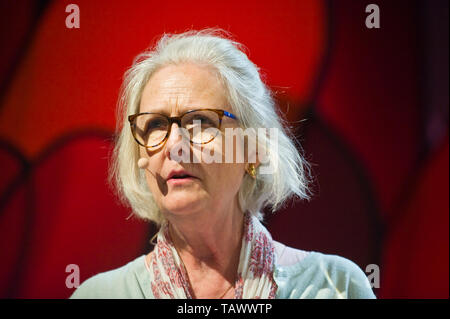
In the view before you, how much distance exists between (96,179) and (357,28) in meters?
1.01

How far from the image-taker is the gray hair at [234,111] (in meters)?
1.26

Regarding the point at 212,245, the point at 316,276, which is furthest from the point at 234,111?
the point at 316,276

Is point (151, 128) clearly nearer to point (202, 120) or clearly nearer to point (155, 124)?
point (155, 124)

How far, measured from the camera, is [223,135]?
1.24m

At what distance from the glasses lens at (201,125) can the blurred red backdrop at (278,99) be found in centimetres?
31

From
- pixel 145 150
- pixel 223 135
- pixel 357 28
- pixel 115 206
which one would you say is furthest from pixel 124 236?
pixel 357 28

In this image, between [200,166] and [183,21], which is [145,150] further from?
[183,21]

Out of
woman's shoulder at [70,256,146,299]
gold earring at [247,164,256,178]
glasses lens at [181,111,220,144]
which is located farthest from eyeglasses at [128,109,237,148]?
woman's shoulder at [70,256,146,299]

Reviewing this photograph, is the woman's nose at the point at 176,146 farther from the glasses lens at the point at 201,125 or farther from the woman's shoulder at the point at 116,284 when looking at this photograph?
the woman's shoulder at the point at 116,284

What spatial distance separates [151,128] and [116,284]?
1.66ft

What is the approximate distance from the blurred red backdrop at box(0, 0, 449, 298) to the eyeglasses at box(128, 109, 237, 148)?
262 mm

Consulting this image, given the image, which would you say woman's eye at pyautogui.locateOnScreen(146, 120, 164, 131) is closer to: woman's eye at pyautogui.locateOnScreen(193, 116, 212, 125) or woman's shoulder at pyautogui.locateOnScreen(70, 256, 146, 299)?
woman's eye at pyautogui.locateOnScreen(193, 116, 212, 125)

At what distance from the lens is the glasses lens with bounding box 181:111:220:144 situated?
1.22m
